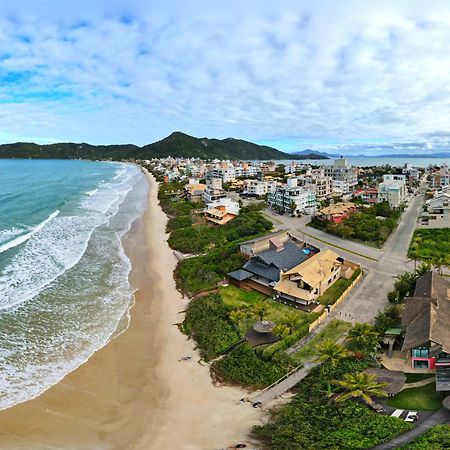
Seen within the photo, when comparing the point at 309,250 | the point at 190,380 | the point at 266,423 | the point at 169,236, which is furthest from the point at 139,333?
the point at 169,236

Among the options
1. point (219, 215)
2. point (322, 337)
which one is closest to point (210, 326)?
point (322, 337)

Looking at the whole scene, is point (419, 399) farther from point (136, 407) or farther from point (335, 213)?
point (335, 213)

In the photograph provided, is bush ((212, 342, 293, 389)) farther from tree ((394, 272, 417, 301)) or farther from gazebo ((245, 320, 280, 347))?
tree ((394, 272, 417, 301))

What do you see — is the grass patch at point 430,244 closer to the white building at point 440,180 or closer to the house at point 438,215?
the house at point 438,215

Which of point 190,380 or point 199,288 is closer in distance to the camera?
point 190,380

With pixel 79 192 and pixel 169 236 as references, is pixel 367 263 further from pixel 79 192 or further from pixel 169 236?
pixel 79 192

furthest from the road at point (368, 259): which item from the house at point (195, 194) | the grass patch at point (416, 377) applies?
the house at point (195, 194)
